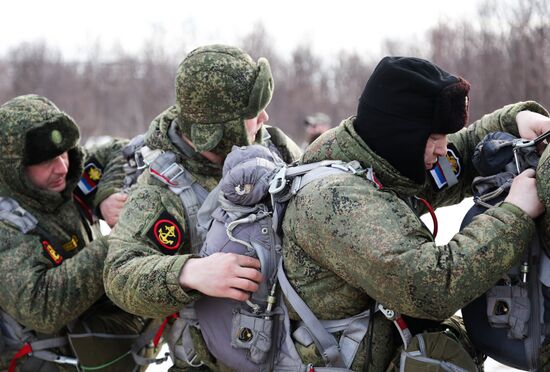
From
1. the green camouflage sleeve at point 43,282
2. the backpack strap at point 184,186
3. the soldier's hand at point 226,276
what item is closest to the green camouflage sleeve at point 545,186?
the soldier's hand at point 226,276

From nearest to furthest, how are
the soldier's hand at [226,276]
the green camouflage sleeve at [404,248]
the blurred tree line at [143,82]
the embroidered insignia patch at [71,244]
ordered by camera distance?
the green camouflage sleeve at [404,248], the soldier's hand at [226,276], the embroidered insignia patch at [71,244], the blurred tree line at [143,82]

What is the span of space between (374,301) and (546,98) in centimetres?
1569

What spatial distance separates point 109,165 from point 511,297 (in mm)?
2623

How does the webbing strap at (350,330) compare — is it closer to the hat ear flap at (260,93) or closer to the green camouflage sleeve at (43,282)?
the hat ear flap at (260,93)

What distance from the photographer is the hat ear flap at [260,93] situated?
3172 millimetres

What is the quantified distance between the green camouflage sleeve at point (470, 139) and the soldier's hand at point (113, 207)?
174cm

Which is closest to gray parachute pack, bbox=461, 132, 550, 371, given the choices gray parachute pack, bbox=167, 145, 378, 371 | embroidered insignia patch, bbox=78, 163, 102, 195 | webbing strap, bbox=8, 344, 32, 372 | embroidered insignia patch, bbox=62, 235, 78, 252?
gray parachute pack, bbox=167, 145, 378, 371

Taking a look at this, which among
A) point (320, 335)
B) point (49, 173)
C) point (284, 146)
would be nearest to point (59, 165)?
point (49, 173)

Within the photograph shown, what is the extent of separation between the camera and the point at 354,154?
245 centimetres

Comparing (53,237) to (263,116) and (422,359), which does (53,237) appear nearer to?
(263,116)

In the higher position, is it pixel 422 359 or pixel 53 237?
pixel 422 359

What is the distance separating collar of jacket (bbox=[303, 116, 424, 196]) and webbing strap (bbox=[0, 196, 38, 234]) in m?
1.67

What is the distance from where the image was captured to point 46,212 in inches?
146

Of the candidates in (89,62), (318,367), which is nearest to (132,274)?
(318,367)
